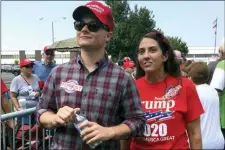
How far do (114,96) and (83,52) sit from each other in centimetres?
31

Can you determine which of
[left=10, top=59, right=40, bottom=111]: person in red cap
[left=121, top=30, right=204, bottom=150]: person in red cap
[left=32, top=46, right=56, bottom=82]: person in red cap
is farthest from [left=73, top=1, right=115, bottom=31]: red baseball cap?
[left=32, top=46, right=56, bottom=82]: person in red cap

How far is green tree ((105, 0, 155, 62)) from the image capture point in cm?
4525

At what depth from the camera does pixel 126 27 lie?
4703 cm

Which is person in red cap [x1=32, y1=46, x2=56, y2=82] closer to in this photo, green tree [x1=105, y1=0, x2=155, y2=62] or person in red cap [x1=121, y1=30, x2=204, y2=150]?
person in red cap [x1=121, y1=30, x2=204, y2=150]

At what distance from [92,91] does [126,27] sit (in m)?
45.8

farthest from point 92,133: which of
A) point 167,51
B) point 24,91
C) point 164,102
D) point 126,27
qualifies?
point 126,27

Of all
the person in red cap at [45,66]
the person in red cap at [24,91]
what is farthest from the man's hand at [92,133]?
the person in red cap at [45,66]

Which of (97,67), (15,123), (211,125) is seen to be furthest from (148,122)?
(15,123)

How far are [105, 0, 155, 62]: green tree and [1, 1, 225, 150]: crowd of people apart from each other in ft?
135

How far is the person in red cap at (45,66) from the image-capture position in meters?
7.17

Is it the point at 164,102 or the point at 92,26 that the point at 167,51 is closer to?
the point at 164,102

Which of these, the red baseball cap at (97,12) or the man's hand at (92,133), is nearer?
the man's hand at (92,133)

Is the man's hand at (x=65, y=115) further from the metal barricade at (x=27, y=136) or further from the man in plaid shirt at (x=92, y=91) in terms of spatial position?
the metal barricade at (x=27, y=136)

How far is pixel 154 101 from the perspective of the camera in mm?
2322
